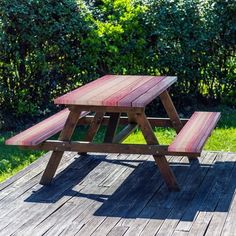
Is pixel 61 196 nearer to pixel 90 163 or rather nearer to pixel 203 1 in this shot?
pixel 90 163

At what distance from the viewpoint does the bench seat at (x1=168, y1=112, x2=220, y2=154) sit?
5.44 metres

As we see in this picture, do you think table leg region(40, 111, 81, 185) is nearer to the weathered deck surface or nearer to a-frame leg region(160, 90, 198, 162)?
the weathered deck surface

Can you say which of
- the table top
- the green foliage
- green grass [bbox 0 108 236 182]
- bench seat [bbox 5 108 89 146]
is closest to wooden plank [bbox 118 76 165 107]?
the table top

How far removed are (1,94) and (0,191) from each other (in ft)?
9.46

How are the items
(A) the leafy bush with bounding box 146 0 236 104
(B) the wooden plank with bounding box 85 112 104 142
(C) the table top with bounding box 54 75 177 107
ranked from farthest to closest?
(A) the leafy bush with bounding box 146 0 236 104, (B) the wooden plank with bounding box 85 112 104 142, (C) the table top with bounding box 54 75 177 107

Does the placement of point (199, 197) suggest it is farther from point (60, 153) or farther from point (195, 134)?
point (60, 153)

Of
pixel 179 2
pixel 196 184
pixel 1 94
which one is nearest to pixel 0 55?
pixel 1 94

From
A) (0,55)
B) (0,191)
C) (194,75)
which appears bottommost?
(194,75)

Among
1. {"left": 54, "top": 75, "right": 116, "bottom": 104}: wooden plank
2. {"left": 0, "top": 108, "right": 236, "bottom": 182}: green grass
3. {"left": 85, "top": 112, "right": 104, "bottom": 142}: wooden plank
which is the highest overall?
{"left": 54, "top": 75, "right": 116, "bottom": 104}: wooden plank

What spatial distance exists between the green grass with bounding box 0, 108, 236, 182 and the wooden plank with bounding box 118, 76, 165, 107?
1224 millimetres

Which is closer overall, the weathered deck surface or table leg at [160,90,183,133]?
the weathered deck surface

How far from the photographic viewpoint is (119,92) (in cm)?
618

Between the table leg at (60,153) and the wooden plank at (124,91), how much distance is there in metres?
0.36

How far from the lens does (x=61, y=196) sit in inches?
235
